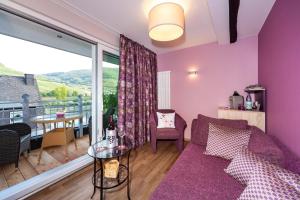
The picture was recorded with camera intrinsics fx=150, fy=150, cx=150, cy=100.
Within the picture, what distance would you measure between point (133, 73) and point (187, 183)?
234 cm

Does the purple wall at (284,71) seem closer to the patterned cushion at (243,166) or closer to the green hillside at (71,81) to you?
the patterned cushion at (243,166)

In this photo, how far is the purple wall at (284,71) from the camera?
4.52ft

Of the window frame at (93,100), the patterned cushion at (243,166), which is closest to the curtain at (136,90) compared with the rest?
the window frame at (93,100)

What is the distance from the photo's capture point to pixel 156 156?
285cm

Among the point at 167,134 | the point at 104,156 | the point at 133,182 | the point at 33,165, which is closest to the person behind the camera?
the point at 104,156

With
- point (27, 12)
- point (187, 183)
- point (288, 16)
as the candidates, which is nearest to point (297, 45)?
point (288, 16)

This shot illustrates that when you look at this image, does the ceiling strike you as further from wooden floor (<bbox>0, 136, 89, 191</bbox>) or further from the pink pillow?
wooden floor (<bbox>0, 136, 89, 191</bbox>)

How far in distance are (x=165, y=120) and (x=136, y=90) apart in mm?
915

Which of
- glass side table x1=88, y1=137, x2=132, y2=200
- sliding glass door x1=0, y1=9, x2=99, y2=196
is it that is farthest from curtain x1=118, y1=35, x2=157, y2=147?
glass side table x1=88, y1=137, x2=132, y2=200

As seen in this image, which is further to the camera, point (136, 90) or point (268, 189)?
point (136, 90)

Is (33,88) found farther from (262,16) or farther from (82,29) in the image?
(262,16)

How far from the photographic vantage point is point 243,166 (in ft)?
4.15

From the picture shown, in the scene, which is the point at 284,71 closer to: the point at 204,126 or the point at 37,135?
the point at 204,126

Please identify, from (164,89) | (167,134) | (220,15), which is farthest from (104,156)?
(164,89)
